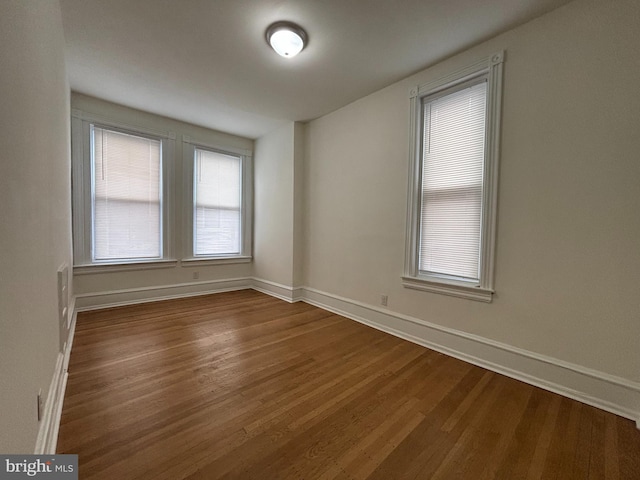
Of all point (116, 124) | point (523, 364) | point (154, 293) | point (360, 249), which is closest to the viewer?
point (523, 364)

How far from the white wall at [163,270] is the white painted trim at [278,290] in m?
0.32

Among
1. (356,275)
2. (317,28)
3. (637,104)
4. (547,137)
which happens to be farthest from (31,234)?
(637,104)

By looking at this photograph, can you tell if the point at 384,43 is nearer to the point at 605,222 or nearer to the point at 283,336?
the point at 605,222

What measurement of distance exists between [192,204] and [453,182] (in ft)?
12.5

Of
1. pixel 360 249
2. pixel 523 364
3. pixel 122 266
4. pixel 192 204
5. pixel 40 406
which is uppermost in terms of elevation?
pixel 192 204

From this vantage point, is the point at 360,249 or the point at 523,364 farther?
the point at 360,249

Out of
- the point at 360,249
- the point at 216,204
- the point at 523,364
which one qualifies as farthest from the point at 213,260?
the point at 523,364

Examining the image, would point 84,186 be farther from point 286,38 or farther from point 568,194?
point 568,194

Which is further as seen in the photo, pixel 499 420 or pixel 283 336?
pixel 283 336

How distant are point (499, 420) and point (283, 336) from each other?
190cm

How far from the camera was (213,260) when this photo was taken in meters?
4.59

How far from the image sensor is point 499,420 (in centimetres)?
162

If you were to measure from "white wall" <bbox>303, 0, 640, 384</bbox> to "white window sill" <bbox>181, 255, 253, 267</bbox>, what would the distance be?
333 cm

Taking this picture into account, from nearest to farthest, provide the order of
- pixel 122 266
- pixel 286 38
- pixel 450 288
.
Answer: pixel 286 38 → pixel 450 288 → pixel 122 266
